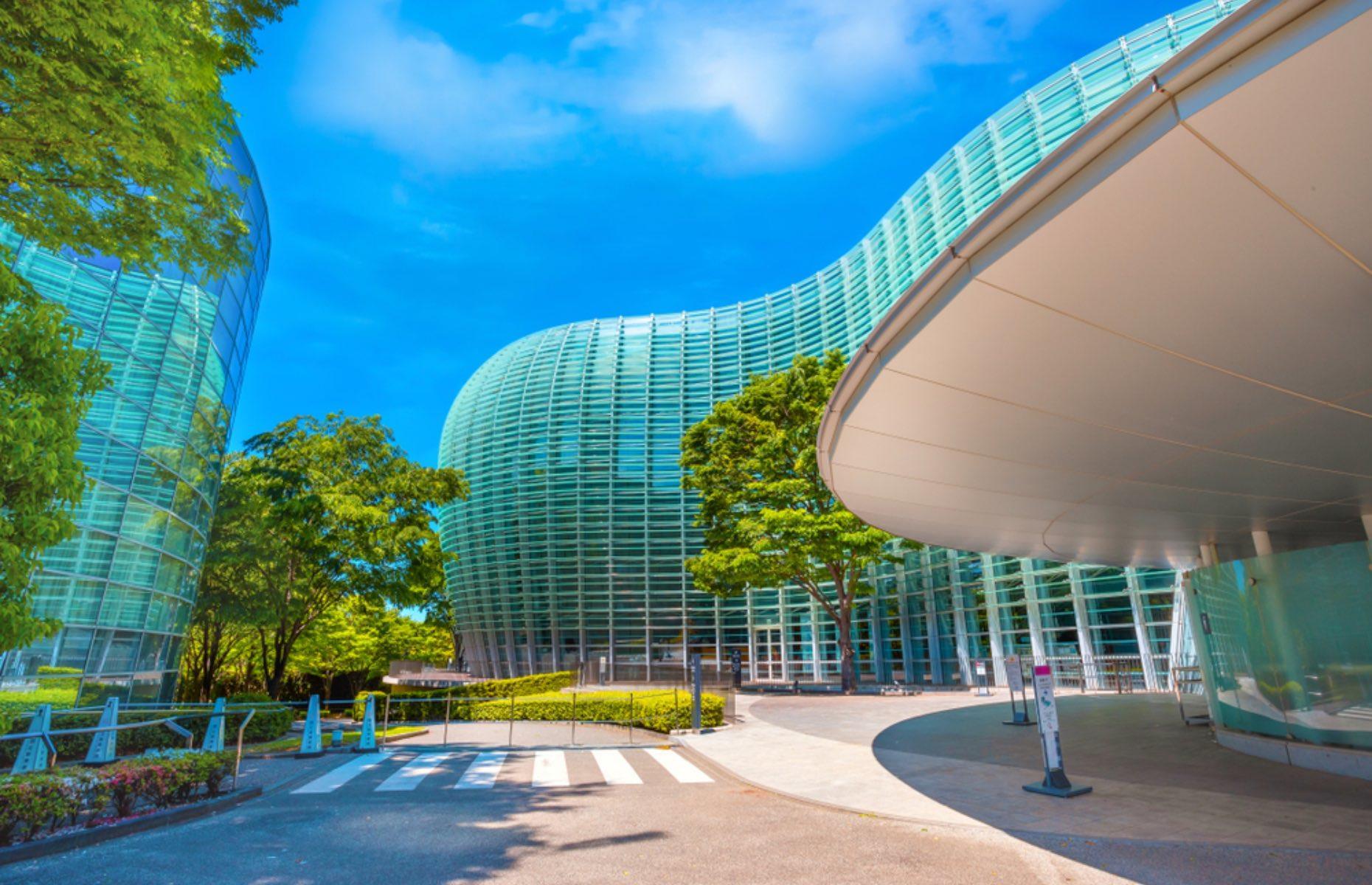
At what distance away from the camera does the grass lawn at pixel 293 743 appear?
15086mm

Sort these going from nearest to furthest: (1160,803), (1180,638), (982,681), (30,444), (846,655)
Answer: (30,444), (1160,803), (1180,638), (982,681), (846,655)

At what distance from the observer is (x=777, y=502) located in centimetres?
2773

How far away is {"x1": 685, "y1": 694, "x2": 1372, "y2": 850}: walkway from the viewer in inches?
279

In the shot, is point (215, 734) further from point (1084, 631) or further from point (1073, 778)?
point (1084, 631)

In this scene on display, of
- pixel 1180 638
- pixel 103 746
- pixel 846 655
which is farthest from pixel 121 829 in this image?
pixel 1180 638

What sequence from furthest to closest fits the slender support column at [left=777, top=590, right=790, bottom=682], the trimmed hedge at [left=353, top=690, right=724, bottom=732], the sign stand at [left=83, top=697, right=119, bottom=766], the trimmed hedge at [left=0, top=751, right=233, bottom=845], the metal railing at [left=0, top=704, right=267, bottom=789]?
the slender support column at [left=777, top=590, right=790, bottom=682], the trimmed hedge at [left=353, top=690, right=724, bottom=732], the sign stand at [left=83, top=697, right=119, bottom=766], the metal railing at [left=0, top=704, right=267, bottom=789], the trimmed hedge at [left=0, top=751, right=233, bottom=845]

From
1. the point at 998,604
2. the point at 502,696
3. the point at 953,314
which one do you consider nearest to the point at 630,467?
the point at 502,696

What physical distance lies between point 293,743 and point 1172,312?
18.3 metres

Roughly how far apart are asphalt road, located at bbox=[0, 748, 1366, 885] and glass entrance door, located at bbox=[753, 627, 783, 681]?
34544mm

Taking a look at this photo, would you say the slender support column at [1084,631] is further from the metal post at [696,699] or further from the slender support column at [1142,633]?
the metal post at [696,699]

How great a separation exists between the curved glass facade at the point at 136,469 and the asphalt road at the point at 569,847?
7.91 metres

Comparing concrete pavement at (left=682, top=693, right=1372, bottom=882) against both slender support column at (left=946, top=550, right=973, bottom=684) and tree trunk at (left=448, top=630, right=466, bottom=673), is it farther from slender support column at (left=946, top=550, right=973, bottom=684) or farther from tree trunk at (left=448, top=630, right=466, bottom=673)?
tree trunk at (left=448, top=630, right=466, bottom=673)

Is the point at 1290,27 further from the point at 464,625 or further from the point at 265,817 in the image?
the point at 464,625

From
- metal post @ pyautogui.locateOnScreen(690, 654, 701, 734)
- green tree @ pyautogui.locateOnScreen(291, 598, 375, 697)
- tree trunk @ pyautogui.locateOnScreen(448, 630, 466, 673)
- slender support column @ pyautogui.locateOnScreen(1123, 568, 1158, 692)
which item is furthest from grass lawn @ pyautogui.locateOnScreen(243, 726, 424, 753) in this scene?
tree trunk @ pyautogui.locateOnScreen(448, 630, 466, 673)
